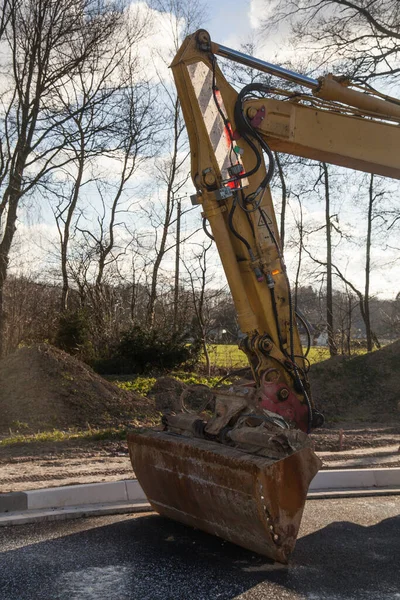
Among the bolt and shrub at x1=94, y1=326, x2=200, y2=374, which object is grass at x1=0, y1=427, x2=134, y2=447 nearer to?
the bolt

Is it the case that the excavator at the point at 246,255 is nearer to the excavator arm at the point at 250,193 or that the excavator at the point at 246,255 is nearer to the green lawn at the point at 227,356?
the excavator arm at the point at 250,193

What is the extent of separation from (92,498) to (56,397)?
5757 millimetres

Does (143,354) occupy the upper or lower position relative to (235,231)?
upper

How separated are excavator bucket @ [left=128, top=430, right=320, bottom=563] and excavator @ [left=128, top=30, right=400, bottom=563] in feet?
0.05

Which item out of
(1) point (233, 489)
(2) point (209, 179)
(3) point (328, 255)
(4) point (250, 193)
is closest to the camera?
(1) point (233, 489)

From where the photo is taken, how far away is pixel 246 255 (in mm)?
6168

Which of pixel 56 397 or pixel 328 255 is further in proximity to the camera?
pixel 328 255

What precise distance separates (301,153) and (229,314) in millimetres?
20437

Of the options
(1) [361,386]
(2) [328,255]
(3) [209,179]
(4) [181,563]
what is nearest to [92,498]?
(4) [181,563]

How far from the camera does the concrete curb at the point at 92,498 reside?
6.09 m

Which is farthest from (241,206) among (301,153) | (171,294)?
(171,294)

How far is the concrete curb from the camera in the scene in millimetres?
6094

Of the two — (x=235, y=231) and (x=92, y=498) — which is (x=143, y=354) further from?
(x=235, y=231)

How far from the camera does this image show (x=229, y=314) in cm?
2712
